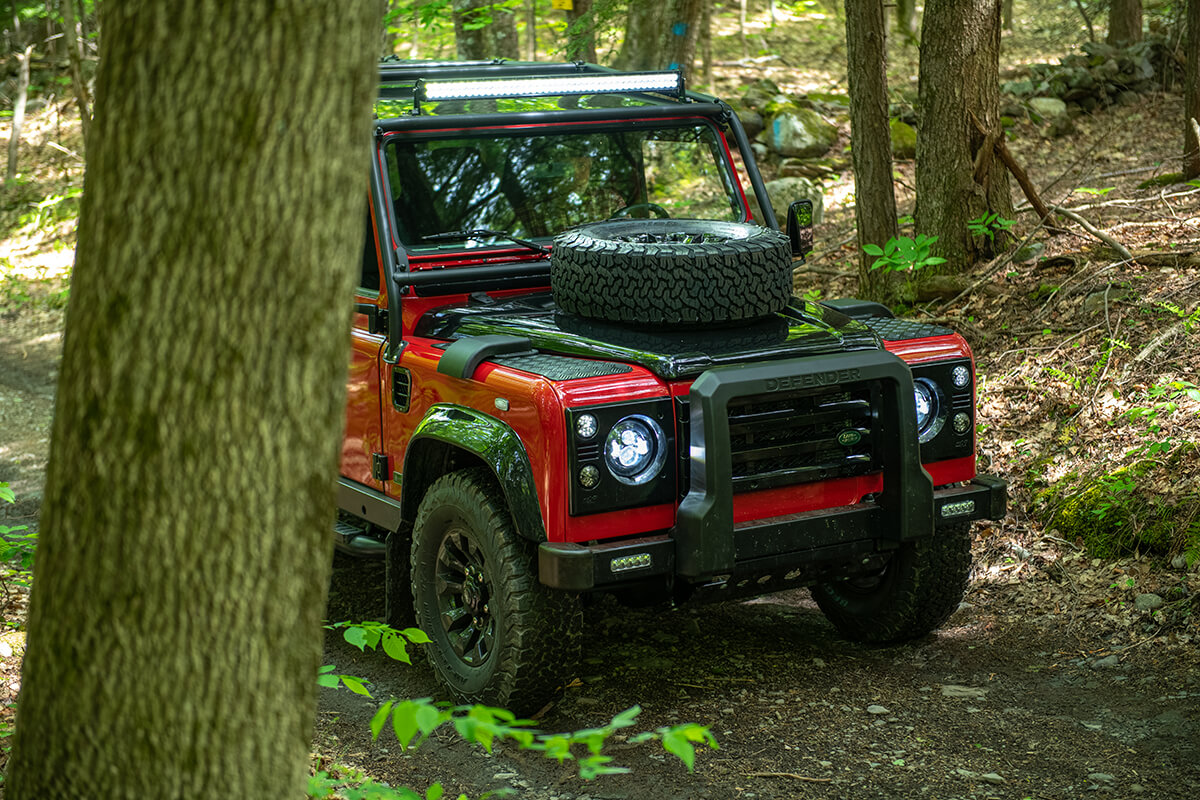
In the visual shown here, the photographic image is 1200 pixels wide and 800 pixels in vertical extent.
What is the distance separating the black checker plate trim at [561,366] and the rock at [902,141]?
Result: 976cm

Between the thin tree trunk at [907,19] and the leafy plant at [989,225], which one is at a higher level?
the thin tree trunk at [907,19]

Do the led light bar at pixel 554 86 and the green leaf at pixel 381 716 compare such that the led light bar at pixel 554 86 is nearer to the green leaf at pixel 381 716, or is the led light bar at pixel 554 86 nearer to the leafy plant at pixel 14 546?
the leafy plant at pixel 14 546

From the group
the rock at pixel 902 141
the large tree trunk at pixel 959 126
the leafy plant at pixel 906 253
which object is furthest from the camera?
the rock at pixel 902 141

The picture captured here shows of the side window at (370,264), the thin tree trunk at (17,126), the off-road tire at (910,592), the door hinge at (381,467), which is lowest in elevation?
the off-road tire at (910,592)

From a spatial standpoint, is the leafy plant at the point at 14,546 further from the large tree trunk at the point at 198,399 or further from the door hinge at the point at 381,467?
the large tree trunk at the point at 198,399

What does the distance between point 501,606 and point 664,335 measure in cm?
113

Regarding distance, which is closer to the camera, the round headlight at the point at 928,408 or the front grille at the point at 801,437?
the front grille at the point at 801,437

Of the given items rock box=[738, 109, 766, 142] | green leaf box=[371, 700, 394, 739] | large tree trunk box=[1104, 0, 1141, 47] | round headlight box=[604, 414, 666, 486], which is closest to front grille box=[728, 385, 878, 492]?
round headlight box=[604, 414, 666, 486]

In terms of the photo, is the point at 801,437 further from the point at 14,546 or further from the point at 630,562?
the point at 14,546

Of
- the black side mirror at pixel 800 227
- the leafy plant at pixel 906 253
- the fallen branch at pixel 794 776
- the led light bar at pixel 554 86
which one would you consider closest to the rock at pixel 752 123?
the leafy plant at pixel 906 253

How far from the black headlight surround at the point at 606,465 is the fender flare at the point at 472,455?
0.54ft

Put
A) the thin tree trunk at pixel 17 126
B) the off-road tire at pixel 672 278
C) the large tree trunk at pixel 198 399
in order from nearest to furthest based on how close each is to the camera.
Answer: the large tree trunk at pixel 198 399
the off-road tire at pixel 672 278
the thin tree trunk at pixel 17 126

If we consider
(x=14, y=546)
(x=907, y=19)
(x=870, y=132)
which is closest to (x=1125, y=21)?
(x=907, y=19)

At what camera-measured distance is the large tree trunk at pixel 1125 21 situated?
15344mm
